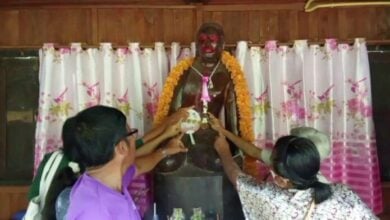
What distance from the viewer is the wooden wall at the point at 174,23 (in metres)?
4.07

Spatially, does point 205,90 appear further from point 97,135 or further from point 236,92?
point 97,135

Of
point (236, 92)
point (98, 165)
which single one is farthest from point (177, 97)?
point (98, 165)

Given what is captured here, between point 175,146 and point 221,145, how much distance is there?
A: 0.75 feet

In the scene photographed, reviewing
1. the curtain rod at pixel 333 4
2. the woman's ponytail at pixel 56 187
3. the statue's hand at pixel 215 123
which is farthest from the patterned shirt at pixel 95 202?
the curtain rod at pixel 333 4

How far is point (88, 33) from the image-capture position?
4.08 meters

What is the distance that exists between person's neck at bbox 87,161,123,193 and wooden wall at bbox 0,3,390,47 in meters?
2.03

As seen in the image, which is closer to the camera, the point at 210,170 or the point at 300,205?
the point at 300,205

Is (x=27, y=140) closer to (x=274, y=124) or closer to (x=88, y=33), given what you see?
(x=88, y=33)

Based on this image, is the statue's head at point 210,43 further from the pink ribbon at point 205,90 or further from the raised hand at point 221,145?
the raised hand at point 221,145

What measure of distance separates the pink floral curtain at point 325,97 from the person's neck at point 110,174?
1.86 metres

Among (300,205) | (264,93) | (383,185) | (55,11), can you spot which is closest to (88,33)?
(55,11)

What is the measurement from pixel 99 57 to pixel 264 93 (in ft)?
3.38

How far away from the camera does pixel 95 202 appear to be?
1.98m

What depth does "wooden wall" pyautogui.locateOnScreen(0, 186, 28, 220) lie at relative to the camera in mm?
4035
